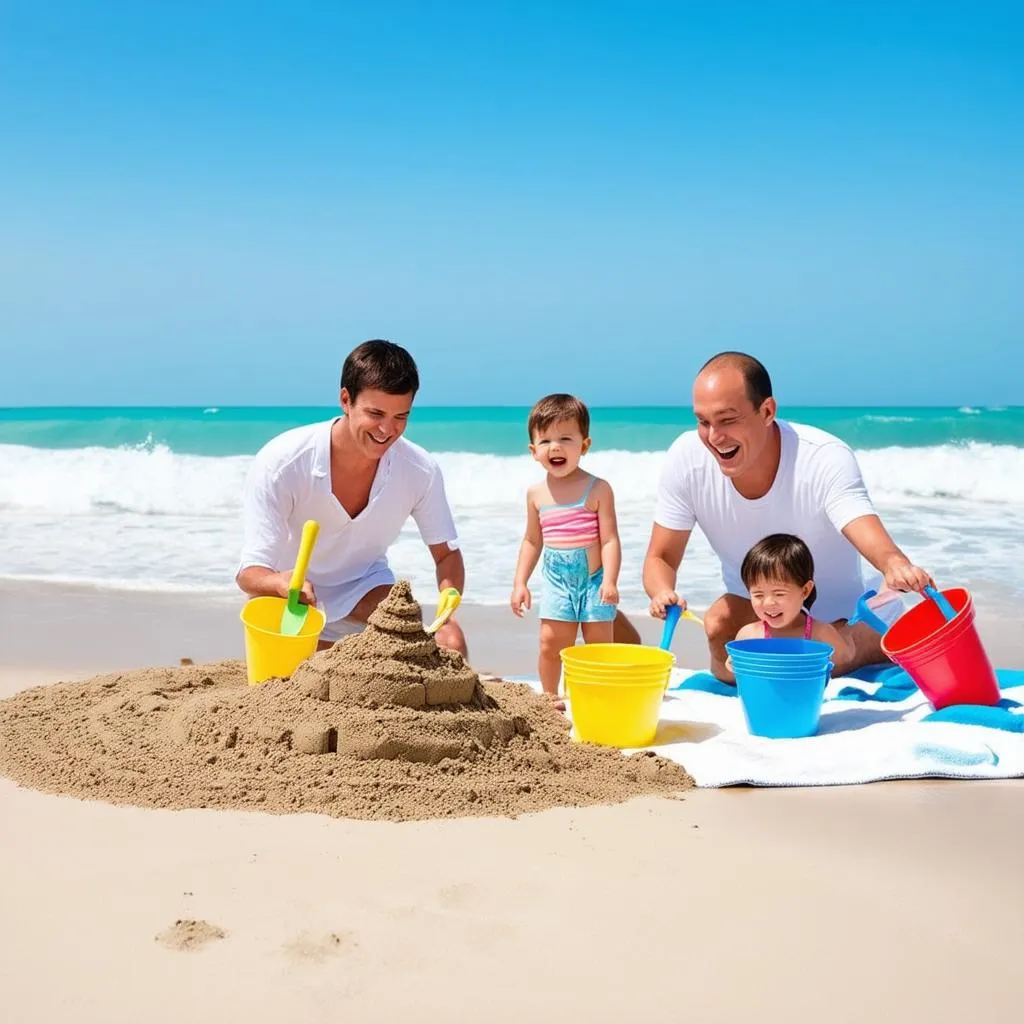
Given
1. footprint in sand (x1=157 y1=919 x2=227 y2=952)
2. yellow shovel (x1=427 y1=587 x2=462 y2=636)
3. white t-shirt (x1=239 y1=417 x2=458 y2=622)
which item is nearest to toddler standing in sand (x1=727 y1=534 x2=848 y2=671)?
yellow shovel (x1=427 y1=587 x2=462 y2=636)

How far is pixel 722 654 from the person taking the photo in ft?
15.3

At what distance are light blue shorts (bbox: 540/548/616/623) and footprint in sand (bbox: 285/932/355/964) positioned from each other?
247 cm

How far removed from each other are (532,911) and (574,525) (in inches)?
95.1

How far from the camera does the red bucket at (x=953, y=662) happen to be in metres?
3.76

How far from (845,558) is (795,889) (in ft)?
7.50

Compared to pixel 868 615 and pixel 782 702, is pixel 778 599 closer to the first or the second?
pixel 868 615

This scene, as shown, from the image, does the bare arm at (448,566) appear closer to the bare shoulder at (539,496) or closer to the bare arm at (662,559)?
the bare shoulder at (539,496)

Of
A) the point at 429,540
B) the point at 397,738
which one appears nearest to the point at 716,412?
the point at 429,540

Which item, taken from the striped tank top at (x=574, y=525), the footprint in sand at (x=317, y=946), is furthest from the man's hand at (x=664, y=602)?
the footprint in sand at (x=317, y=946)

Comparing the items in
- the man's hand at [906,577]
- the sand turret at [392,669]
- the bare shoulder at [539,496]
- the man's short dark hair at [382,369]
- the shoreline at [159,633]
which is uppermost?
the man's short dark hair at [382,369]

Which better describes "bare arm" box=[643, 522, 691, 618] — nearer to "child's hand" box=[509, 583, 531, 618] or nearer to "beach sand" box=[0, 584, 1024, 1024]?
"child's hand" box=[509, 583, 531, 618]

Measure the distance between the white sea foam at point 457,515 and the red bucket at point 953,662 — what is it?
2.63 metres

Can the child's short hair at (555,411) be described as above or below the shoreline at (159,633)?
above

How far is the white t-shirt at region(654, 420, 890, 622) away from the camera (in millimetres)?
4332
